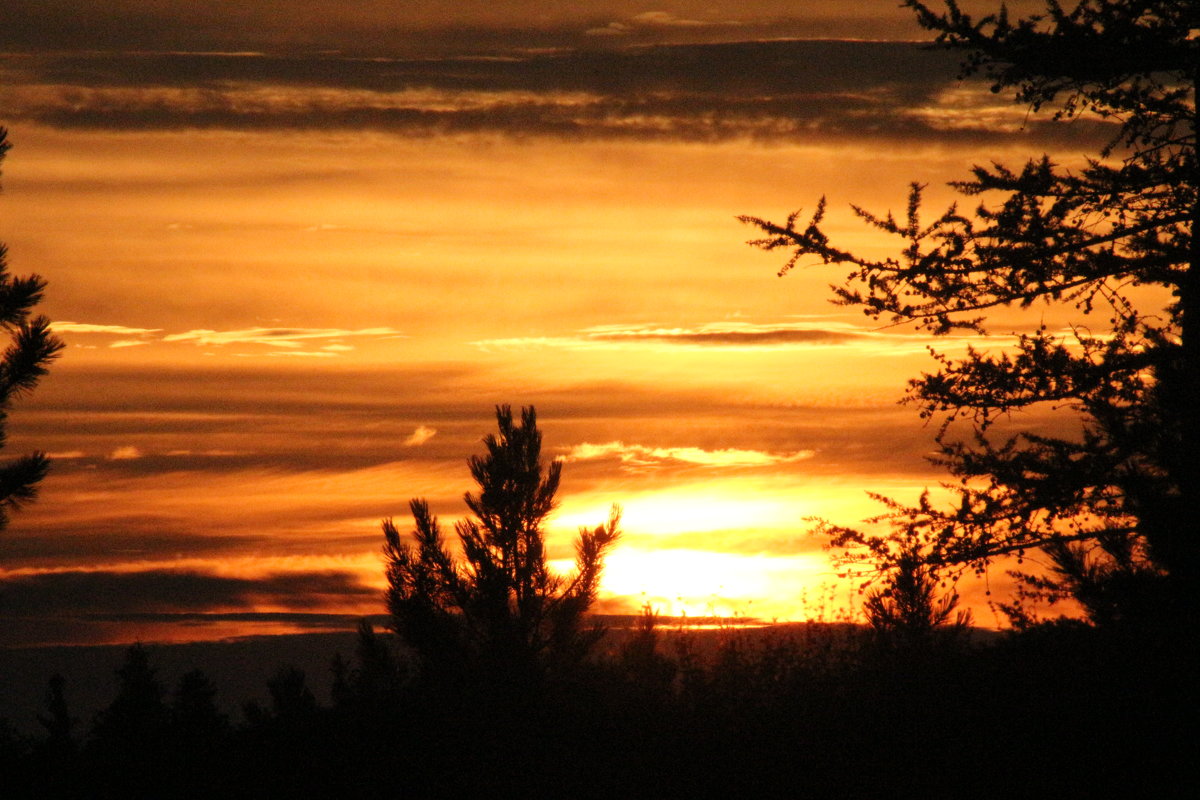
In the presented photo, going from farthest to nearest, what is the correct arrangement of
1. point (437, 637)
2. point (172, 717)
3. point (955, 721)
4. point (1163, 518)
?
point (437, 637) < point (172, 717) < point (955, 721) < point (1163, 518)

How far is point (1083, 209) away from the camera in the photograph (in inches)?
373

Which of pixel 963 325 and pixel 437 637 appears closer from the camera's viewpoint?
pixel 963 325

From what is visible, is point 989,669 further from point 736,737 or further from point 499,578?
point 499,578

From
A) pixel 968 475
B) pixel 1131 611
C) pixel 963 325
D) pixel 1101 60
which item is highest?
pixel 1101 60

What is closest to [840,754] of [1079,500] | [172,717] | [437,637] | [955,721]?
[955,721]

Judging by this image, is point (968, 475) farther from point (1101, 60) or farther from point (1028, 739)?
point (1101, 60)

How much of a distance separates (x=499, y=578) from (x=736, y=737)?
33.5 ft

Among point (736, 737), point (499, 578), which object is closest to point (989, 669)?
point (736, 737)

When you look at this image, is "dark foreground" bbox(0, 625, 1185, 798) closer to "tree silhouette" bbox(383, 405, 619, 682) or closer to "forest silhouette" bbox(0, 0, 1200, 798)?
"forest silhouette" bbox(0, 0, 1200, 798)

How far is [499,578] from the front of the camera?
19.4 metres

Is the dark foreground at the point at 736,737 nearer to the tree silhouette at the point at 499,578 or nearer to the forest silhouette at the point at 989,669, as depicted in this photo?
the forest silhouette at the point at 989,669

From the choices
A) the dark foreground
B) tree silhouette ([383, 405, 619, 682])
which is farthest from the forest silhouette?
tree silhouette ([383, 405, 619, 682])

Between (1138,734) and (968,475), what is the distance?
8.13 feet

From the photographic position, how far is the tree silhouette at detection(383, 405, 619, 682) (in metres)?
19.2
